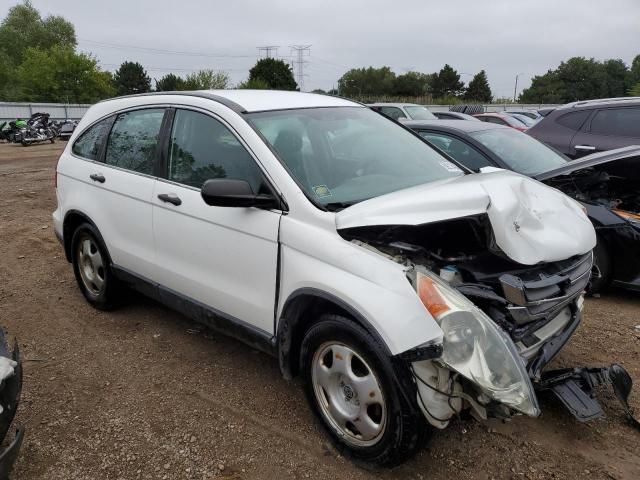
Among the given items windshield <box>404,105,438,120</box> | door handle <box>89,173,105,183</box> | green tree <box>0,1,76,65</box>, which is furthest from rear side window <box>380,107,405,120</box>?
green tree <box>0,1,76,65</box>

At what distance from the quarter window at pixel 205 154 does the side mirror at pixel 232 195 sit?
12cm

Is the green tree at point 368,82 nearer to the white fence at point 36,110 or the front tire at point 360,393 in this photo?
the white fence at point 36,110

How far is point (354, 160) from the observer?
321 centimetres

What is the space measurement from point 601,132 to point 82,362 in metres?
6.95

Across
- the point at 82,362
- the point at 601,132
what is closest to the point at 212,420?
the point at 82,362

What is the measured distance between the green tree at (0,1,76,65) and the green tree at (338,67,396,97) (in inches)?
1864

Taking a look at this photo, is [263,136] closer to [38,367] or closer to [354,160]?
[354,160]

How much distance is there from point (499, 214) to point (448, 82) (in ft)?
307

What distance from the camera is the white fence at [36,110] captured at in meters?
26.9

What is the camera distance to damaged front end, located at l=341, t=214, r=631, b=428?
2.14 m

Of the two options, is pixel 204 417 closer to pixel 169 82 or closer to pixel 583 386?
pixel 583 386

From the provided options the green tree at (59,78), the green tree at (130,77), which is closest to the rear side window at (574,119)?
the green tree at (59,78)

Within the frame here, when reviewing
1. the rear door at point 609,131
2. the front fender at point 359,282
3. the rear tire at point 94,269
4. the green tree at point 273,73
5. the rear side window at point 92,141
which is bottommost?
the rear tire at point 94,269

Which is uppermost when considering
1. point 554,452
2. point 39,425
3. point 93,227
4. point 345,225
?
point 345,225
